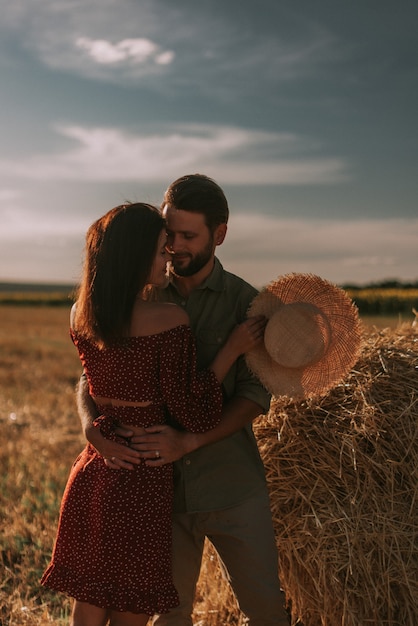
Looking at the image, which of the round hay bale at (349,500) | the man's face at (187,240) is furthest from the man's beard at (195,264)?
the round hay bale at (349,500)

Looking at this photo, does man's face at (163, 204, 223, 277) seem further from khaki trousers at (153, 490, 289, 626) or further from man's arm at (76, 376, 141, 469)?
khaki trousers at (153, 490, 289, 626)

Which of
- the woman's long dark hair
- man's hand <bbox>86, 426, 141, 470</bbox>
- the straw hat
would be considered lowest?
man's hand <bbox>86, 426, 141, 470</bbox>

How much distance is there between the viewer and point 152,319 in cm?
289

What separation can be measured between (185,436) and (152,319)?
1.79ft

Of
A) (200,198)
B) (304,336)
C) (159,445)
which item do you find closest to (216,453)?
(159,445)

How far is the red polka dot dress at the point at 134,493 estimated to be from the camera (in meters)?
2.92

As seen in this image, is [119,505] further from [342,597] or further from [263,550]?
[342,597]

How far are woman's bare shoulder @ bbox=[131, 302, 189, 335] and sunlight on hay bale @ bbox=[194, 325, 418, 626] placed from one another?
3.82 feet

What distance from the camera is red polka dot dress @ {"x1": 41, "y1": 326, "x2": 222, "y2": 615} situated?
9.58ft

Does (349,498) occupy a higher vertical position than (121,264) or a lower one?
lower

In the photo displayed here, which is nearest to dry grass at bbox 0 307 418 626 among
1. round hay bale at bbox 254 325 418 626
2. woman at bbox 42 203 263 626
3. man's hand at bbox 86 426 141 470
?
round hay bale at bbox 254 325 418 626

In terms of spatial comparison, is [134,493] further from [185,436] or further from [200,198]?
[200,198]

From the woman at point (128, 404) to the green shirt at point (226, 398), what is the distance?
0.20 meters

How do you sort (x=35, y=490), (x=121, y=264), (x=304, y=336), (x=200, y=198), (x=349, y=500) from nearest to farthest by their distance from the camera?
→ (x=121, y=264), (x=200, y=198), (x=304, y=336), (x=349, y=500), (x=35, y=490)
